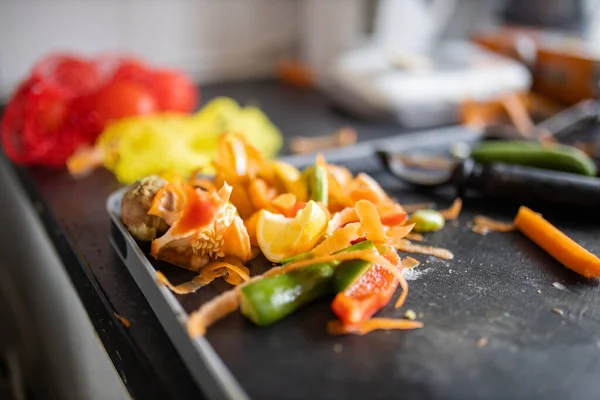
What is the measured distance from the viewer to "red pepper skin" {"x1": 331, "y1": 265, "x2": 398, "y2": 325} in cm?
60

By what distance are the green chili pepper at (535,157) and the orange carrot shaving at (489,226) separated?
170 mm

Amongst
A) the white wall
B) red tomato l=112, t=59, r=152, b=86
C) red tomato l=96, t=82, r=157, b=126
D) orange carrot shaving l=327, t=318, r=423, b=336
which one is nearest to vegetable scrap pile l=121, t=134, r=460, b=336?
orange carrot shaving l=327, t=318, r=423, b=336

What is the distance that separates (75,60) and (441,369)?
3.68 feet

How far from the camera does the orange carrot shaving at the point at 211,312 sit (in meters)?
0.57

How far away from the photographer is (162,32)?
176 centimetres

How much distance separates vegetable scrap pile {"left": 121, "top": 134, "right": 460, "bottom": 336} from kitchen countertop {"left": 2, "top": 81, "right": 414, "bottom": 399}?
0.05 metres

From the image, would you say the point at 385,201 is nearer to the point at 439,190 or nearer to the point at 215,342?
the point at 439,190

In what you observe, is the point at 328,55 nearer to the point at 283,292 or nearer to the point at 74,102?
the point at 74,102

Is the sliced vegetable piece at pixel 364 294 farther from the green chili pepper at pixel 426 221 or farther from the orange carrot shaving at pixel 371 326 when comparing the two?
the green chili pepper at pixel 426 221

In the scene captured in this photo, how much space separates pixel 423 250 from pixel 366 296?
0.58ft

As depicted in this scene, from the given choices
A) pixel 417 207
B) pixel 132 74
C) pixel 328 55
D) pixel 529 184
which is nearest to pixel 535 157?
pixel 529 184

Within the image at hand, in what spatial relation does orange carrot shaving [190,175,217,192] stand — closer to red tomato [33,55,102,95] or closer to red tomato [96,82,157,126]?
red tomato [96,82,157,126]

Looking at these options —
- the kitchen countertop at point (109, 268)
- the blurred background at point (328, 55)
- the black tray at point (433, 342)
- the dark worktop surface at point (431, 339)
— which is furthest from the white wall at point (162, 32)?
the black tray at point (433, 342)

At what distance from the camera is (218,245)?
2.29ft
